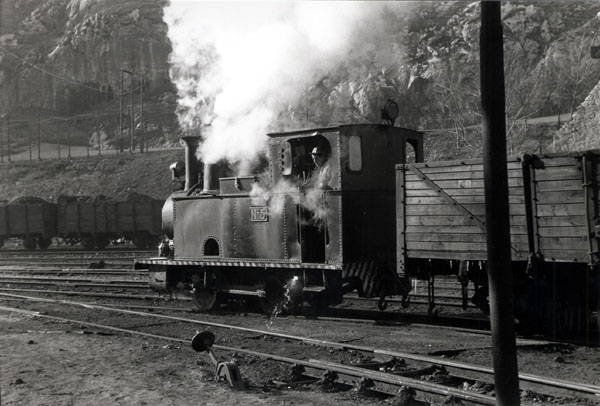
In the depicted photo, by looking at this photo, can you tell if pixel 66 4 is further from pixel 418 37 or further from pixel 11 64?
pixel 418 37

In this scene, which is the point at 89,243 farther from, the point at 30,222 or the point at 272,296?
the point at 272,296

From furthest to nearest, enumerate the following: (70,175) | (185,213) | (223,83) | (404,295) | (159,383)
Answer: (70,175)
(223,83)
(185,213)
(404,295)
(159,383)

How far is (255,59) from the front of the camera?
12039mm

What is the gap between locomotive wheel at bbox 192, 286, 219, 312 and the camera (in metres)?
11.5

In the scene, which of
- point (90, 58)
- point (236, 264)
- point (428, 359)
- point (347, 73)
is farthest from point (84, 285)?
point (90, 58)

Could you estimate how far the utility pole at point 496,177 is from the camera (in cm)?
334

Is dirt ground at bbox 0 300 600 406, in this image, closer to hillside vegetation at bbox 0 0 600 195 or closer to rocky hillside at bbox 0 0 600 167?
rocky hillside at bbox 0 0 600 167

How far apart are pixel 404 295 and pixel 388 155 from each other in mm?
2312

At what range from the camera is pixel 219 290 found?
1129 cm

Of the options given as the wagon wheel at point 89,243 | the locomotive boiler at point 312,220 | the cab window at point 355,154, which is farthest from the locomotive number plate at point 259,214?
the wagon wheel at point 89,243

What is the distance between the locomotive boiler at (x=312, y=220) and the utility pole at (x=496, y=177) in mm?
5923

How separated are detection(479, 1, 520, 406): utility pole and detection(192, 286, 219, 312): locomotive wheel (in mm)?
8483

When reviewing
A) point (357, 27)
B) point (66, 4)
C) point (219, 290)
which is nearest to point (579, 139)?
point (357, 27)

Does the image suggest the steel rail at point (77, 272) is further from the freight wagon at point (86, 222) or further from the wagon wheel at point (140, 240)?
the wagon wheel at point (140, 240)
